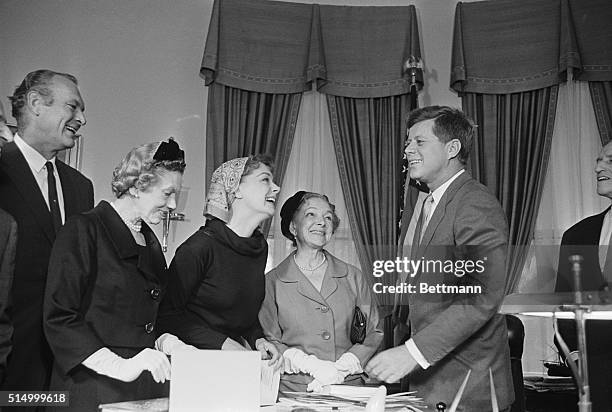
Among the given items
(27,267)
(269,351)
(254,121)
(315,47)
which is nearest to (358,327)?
(269,351)

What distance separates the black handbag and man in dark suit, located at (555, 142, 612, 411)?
0.49 meters

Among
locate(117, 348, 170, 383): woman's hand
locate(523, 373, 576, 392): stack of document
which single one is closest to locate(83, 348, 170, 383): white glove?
locate(117, 348, 170, 383): woman's hand

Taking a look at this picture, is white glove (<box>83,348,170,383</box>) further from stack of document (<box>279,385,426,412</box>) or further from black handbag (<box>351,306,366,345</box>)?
black handbag (<box>351,306,366,345</box>)

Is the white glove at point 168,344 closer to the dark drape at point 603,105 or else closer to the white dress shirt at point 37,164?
the white dress shirt at point 37,164

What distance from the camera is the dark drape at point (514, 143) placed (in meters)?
3.21

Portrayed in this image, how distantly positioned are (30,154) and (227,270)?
1.95 feet

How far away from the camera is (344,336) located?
1.89 meters

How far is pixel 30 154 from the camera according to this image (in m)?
1.90

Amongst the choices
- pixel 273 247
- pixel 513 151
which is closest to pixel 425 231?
pixel 273 247

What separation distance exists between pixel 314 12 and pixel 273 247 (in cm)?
150

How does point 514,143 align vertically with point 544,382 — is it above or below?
above

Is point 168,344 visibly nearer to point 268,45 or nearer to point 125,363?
point 125,363

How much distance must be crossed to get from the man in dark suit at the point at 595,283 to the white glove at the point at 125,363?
2.76 feet

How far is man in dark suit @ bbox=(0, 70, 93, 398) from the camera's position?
5.84ft
